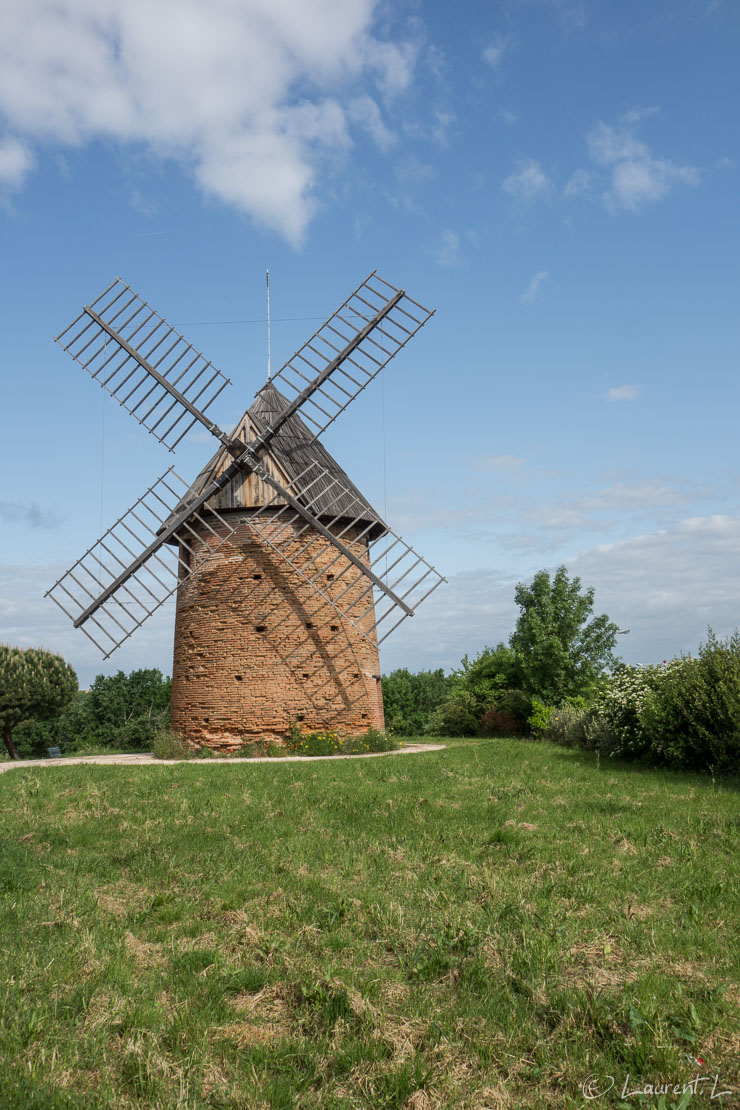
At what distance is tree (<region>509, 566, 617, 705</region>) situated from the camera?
87.6 feet

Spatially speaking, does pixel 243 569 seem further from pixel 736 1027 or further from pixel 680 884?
pixel 736 1027

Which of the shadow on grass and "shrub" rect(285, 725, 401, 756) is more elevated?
"shrub" rect(285, 725, 401, 756)

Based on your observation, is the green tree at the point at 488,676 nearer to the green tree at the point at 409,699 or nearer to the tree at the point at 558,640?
the tree at the point at 558,640

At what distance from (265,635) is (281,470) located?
13.6 ft

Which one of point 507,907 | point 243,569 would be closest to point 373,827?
point 507,907

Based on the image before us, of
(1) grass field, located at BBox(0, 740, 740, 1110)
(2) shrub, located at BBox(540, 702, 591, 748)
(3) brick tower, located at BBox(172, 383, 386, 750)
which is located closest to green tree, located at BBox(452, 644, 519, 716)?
(2) shrub, located at BBox(540, 702, 591, 748)

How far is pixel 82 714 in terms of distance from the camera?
48.6m

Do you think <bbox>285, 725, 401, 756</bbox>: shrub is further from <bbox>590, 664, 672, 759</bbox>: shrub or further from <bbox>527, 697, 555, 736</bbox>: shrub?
<bbox>527, 697, 555, 736</bbox>: shrub

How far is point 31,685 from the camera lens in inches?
1035

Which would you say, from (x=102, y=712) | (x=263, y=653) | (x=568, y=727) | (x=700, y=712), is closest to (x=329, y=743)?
(x=263, y=653)

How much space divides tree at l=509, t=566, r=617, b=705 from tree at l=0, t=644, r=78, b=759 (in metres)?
16.9

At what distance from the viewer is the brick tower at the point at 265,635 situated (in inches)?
705

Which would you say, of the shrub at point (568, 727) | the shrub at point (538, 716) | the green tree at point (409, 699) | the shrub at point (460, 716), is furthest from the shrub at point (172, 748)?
the green tree at point (409, 699)

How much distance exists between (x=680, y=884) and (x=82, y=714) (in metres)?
47.6
